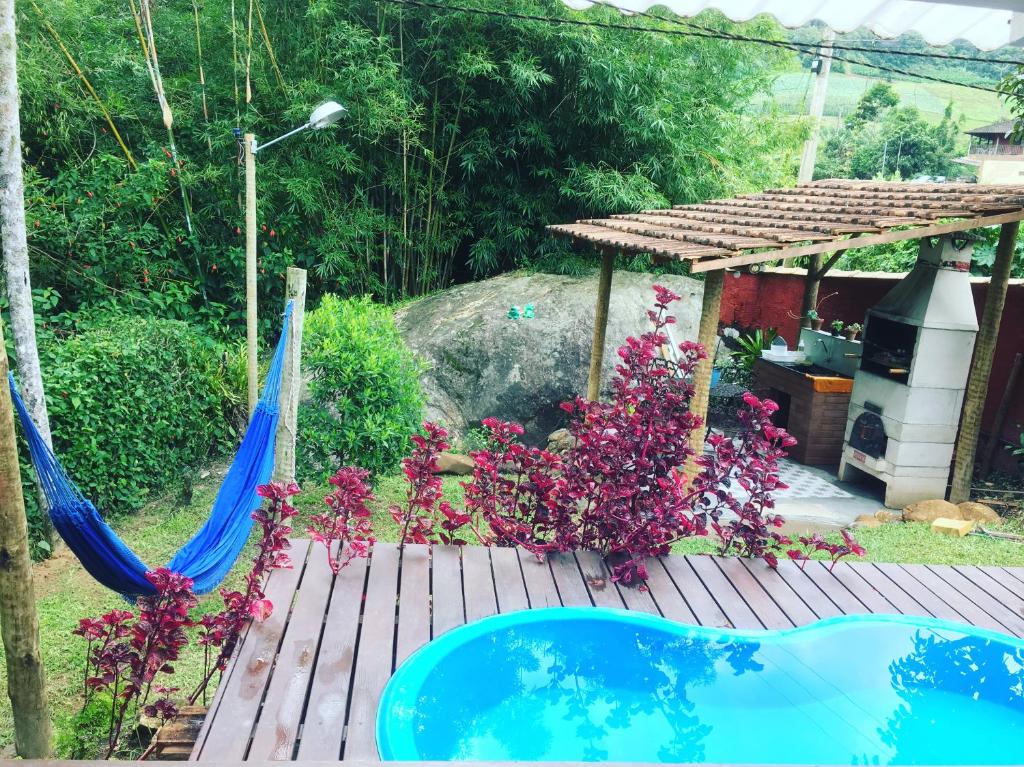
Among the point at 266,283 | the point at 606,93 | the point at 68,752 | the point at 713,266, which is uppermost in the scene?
the point at 606,93

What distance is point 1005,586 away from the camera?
3.14 meters

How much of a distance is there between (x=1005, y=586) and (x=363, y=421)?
10.4 feet

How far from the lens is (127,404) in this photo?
4.34m

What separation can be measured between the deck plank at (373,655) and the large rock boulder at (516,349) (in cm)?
309

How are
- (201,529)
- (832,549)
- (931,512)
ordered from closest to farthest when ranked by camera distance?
(832,549) < (201,529) < (931,512)

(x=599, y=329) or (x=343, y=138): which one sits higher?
(x=343, y=138)

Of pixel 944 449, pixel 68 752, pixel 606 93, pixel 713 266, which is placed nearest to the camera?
pixel 68 752

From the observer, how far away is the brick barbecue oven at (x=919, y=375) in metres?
5.11

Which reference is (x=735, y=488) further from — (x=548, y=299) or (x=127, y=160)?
(x=127, y=160)

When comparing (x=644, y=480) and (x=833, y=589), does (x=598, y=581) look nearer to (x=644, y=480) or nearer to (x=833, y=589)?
(x=644, y=480)

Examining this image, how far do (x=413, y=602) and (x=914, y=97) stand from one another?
36.9 meters

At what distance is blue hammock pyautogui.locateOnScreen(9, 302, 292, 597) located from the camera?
289 centimetres

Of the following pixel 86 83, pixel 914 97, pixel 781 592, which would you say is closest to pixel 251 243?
pixel 86 83

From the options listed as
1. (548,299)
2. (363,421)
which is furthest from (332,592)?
(548,299)
